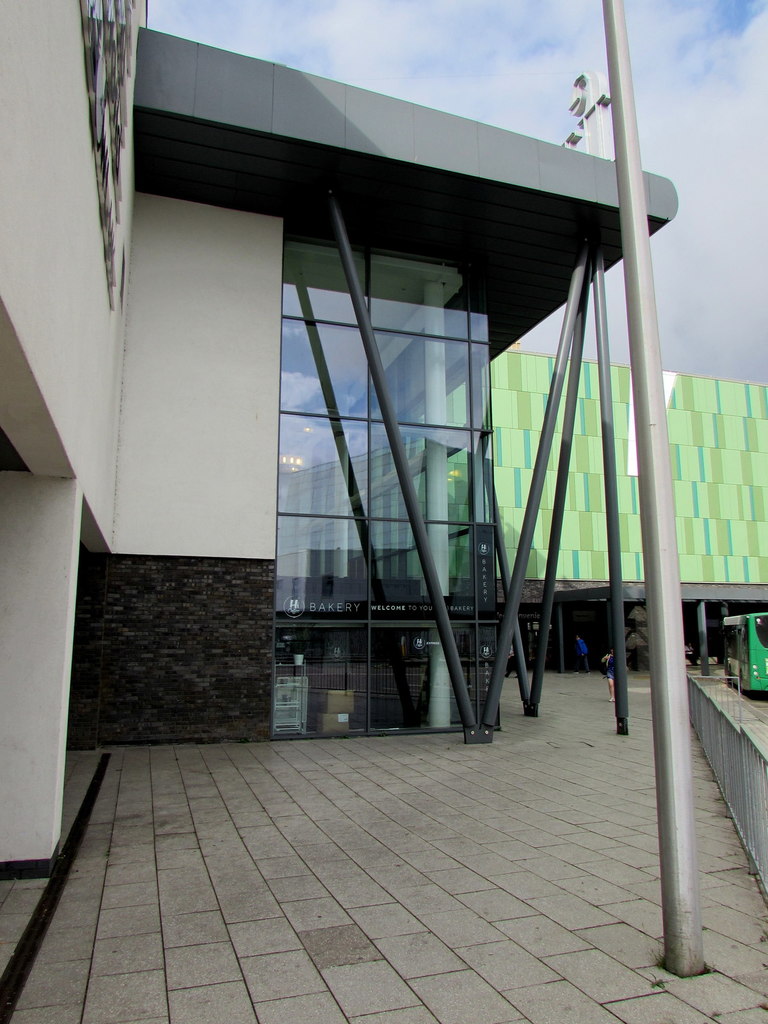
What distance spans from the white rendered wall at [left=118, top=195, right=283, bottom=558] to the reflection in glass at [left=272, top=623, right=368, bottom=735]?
161 centimetres

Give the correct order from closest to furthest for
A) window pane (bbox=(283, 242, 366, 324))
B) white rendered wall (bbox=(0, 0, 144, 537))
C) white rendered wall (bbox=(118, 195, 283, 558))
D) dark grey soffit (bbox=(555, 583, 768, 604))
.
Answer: white rendered wall (bbox=(0, 0, 144, 537)), white rendered wall (bbox=(118, 195, 283, 558)), window pane (bbox=(283, 242, 366, 324)), dark grey soffit (bbox=(555, 583, 768, 604))

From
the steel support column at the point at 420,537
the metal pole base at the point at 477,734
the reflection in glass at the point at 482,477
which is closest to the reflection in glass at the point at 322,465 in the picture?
the steel support column at the point at 420,537

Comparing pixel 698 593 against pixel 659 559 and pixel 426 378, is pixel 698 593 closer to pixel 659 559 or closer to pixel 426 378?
pixel 426 378

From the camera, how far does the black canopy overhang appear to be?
1180cm

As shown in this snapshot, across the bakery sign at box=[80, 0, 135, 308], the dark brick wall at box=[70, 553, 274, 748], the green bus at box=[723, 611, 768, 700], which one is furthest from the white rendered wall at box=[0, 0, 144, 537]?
the green bus at box=[723, 611, 768, 700]

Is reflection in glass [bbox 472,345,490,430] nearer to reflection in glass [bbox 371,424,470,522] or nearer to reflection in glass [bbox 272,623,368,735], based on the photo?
reflection in glass [bbox 371,424,470,522]

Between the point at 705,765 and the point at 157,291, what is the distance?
11161 millimetres

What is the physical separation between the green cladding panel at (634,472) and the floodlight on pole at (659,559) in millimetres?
28402

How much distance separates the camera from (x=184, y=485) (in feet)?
40.5

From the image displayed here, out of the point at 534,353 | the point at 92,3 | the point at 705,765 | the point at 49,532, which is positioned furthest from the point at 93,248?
the point at 534,353

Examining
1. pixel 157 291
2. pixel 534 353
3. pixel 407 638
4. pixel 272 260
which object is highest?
pixel 534 353

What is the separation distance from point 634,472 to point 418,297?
21.9 meters

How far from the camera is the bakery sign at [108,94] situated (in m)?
5.46

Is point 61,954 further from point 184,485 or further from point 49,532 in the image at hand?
point 184,485
